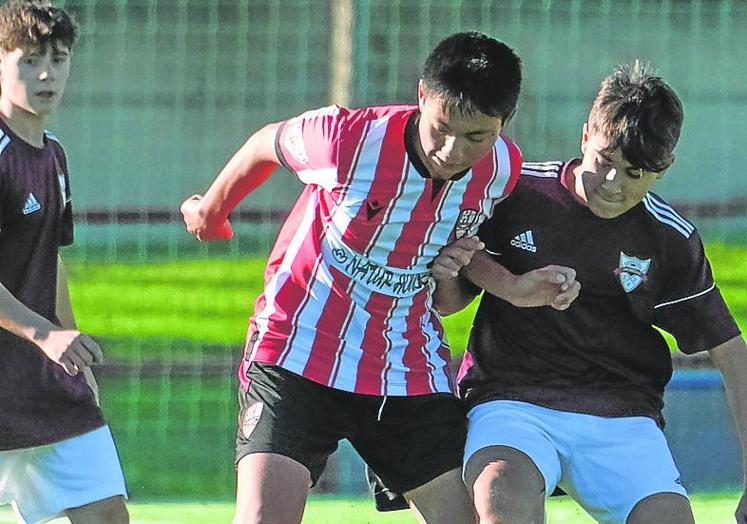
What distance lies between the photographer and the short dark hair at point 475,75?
337 centimetres

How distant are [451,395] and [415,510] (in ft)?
1.01

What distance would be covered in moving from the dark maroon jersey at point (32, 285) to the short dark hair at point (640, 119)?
1.43m

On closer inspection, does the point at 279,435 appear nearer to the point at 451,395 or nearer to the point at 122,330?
the point at 451,395

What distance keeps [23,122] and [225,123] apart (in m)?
3.70

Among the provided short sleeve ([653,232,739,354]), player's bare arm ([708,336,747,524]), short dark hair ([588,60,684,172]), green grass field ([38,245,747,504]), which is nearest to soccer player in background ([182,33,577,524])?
short dark hair ([588,60,684,172])

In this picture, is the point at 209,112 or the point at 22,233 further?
the point at 209,112

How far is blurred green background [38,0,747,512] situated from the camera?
6.69 meters

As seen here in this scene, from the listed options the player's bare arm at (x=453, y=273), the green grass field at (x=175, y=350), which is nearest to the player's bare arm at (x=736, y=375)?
the player's bare arm at (x=453, y=273)

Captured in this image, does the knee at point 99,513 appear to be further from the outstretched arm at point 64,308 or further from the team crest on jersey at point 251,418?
the team crest on jersey at point 251,418

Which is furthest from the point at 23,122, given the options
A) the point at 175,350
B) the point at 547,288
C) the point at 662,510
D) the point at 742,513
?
the point at 175,350

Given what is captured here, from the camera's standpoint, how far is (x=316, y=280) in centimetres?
363

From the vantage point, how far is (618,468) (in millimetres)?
3670

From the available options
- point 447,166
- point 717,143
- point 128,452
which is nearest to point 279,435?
point 447,166

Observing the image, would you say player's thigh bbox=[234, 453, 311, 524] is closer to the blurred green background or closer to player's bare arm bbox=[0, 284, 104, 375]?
player's bare arm bbox=[0, 284, 104, 375]
